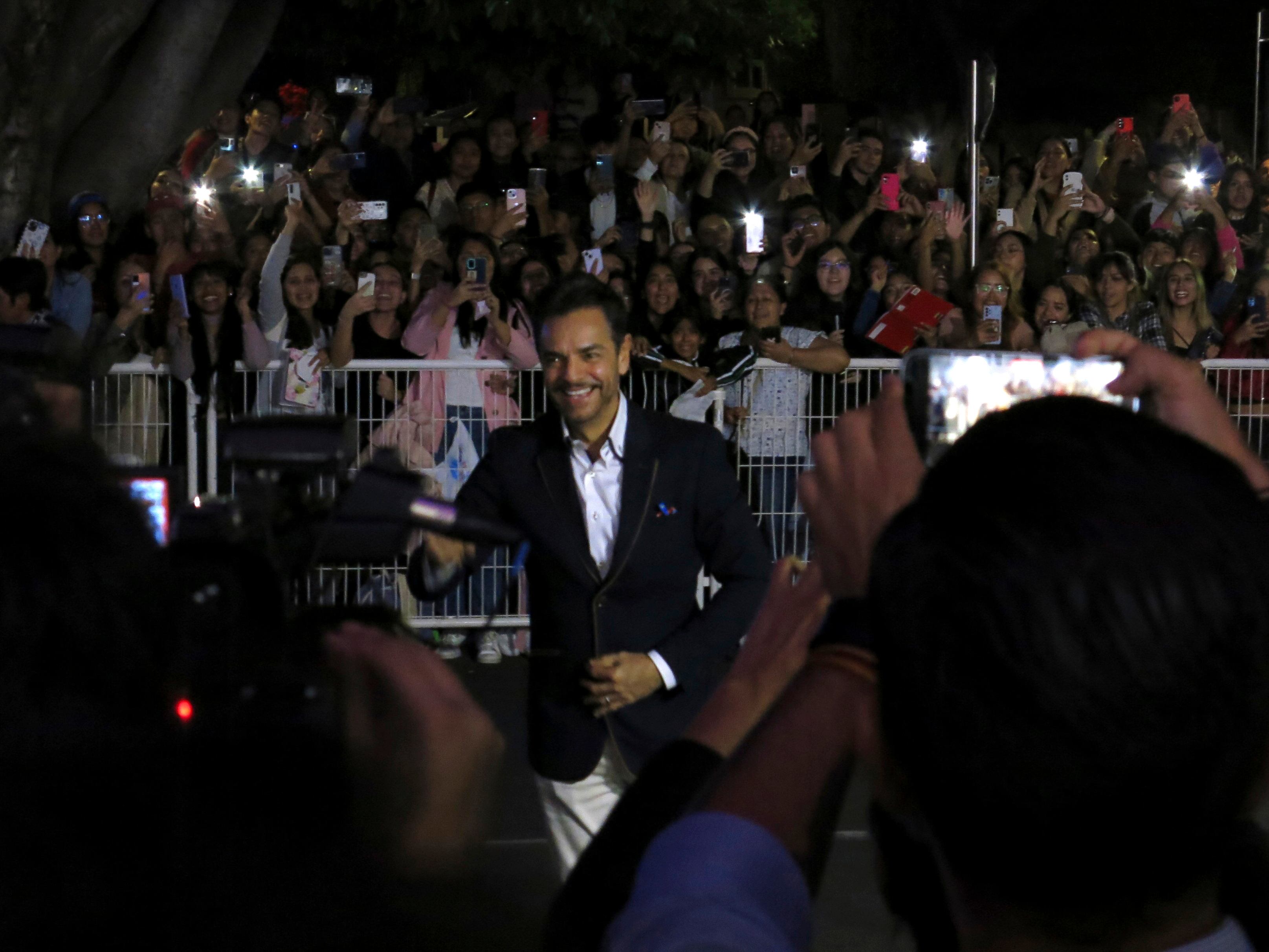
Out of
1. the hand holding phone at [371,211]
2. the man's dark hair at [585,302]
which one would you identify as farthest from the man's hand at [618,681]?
the hand holding phone at [371,211]

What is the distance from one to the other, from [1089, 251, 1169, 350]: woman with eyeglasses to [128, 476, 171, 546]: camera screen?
26.2ft

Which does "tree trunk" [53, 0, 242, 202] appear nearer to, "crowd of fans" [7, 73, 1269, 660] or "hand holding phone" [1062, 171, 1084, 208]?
"crowd of fans" [7, 73, 1269, 660]

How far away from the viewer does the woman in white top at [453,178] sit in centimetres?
994

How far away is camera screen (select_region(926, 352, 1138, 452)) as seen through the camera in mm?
1542

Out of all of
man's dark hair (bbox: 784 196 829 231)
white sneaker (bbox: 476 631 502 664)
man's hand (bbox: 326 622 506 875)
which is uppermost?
man's dark hair (bbox: 784 196 829 231)

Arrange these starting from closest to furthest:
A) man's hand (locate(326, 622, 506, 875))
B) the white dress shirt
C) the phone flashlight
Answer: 1. man's hand (locate(326, 622, 506, 875))
2. the white dress shirt
3. the phone flashlight

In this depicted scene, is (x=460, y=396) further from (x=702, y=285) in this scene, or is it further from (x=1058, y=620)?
(x=1058, y=620)

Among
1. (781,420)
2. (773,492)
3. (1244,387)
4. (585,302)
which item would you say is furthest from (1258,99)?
(585,302)

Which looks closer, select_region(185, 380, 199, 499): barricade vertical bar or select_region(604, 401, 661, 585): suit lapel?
select_region(604, 401, 661, 585): suit lapel

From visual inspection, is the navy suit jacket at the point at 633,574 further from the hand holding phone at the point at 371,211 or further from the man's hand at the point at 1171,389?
the hand holding phone at the point at 371,211

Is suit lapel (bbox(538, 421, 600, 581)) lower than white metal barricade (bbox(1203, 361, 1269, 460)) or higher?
lower

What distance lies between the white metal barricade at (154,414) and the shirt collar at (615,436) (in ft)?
13.5

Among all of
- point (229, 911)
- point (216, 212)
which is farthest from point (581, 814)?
point (216, 212)

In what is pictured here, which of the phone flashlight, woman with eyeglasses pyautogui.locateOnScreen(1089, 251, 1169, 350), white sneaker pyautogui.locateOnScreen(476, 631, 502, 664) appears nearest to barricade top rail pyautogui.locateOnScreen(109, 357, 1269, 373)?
white sneaker pyautogui.locateOnScreen(476, 631, 502, 664)
